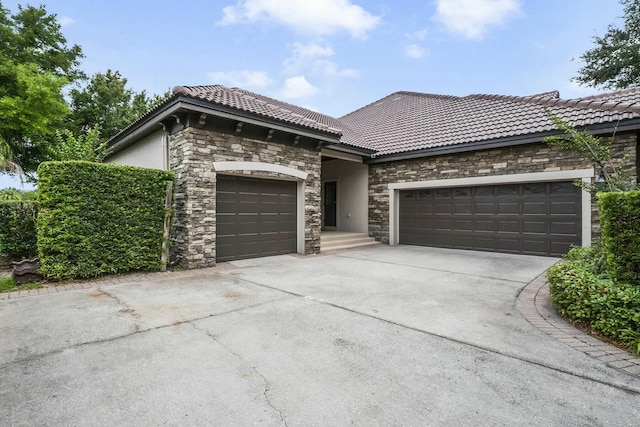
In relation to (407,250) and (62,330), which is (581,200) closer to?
(407,250)

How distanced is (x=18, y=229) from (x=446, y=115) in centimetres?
1335

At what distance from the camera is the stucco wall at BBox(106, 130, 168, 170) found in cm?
816

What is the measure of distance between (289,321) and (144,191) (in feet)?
15.1

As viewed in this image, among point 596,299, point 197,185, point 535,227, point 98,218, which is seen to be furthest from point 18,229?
point 535,227

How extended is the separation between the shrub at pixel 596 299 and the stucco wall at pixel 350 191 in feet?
27.1

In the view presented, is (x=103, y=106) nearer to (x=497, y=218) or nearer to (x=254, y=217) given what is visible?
(x=254, y=217)

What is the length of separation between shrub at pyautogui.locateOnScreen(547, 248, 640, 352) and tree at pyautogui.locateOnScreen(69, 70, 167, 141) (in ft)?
77.9

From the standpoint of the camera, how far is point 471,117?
1091 centimetres

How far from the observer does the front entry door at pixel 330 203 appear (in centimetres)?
1358

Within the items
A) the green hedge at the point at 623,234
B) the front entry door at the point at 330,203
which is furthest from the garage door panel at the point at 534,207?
the front entry door at the point at 330,203

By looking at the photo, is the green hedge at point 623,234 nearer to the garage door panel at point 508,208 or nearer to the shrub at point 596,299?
the shrub at point 596,299

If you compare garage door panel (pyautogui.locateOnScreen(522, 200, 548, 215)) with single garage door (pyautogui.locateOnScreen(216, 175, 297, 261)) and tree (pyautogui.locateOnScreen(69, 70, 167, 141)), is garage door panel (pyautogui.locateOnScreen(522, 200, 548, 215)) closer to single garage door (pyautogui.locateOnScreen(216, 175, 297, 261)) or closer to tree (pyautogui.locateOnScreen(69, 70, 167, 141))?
single garage door (pyautogui.locateOnScreen(216, 175, 297, 261))

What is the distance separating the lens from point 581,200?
797cm

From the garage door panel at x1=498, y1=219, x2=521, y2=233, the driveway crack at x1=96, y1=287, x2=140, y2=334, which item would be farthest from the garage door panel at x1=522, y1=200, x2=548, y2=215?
the driveway crack at x1=96, y1=287, x2=140, y2=334
